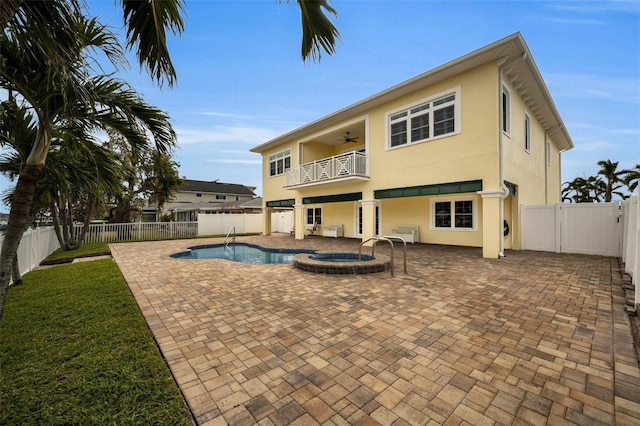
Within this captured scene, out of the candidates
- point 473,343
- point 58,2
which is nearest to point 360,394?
point 473,343

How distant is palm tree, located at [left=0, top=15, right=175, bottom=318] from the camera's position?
2738 mm

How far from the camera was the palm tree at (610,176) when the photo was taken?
28875mm

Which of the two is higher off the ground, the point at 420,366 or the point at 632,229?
the point at 632,229

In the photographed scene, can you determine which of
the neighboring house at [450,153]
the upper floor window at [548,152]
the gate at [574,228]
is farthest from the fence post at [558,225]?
the upper floor window at [548,152]

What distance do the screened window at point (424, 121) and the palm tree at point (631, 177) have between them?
26287 millimetres

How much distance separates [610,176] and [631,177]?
14.7 ft

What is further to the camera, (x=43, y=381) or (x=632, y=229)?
(x=632, y=229)

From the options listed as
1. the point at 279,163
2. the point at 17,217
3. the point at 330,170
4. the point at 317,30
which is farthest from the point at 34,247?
the point at 279,163

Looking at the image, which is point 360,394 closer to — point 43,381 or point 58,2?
point 43,381

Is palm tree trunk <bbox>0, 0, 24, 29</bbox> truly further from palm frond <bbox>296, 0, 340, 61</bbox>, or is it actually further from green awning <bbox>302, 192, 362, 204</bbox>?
green awning <bbox>302, 192, 362, 204</bbox>

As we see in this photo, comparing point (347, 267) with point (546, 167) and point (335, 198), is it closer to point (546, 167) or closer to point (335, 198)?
point (335, 198)

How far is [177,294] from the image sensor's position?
543 cm

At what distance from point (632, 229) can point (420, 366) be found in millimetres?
6533

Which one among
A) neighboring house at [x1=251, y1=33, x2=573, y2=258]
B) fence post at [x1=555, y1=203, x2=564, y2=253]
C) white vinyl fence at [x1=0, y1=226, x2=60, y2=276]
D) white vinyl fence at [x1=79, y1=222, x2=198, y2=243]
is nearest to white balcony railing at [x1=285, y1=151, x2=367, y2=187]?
neighboring house at [x1=251, y1=33, x2=573, y2=258]
